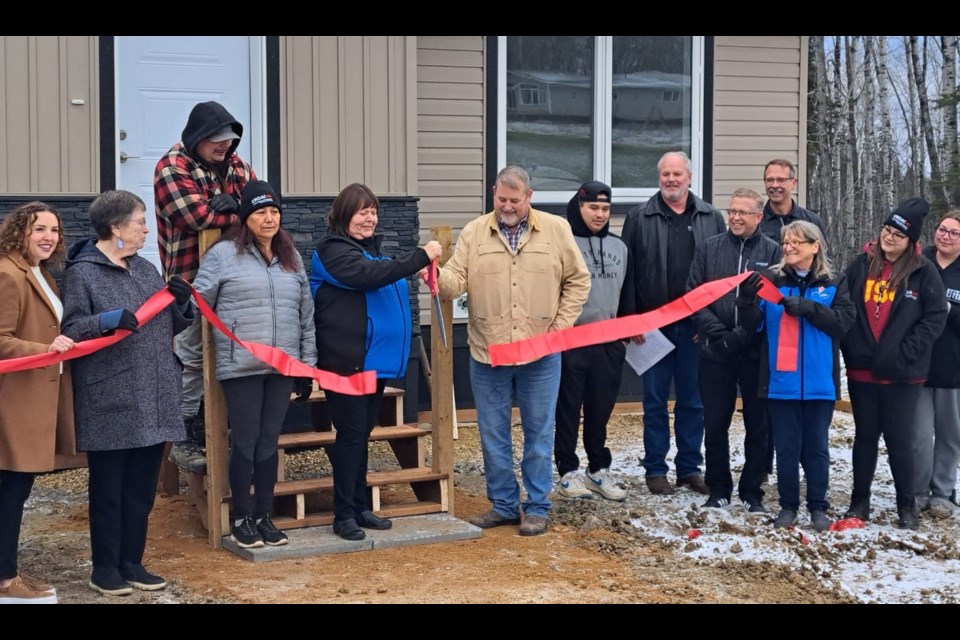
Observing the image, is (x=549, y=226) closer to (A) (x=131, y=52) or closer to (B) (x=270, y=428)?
(B) (x=270, y=428)

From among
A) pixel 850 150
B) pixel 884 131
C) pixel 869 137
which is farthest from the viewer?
pixel 869 137

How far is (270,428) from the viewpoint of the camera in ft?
21.1

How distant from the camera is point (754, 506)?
752 cm

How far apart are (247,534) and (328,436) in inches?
39.1

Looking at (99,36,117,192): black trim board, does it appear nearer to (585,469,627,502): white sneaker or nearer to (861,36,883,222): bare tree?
(585,469,627,502): white sneaker

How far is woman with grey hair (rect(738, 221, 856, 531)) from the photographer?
698 cm

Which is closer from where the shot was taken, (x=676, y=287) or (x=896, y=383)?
(x=896, y=383)

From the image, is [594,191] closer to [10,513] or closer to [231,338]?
[231,338]

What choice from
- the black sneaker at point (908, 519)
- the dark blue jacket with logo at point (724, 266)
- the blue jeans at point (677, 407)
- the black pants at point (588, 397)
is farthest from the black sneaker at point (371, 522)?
the black sneaker at point (908, 519)

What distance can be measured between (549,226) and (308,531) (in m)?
2.13

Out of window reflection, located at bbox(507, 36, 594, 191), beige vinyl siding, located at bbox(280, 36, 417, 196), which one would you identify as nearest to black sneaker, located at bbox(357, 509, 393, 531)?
beige vinyl siding, located at bbox(280, 36, 417, 196)

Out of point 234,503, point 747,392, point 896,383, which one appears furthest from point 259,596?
point 896,383

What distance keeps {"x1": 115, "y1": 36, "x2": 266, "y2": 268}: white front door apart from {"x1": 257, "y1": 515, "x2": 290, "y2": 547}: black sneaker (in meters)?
3.79

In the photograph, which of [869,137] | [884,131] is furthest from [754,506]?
[869,137]
